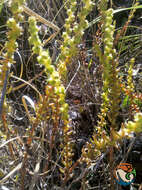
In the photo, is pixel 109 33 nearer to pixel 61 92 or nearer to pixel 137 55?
pixel 61 92

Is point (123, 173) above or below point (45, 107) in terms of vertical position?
below

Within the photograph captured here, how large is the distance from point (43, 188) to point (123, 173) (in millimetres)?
297

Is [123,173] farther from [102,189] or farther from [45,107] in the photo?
[45,107]

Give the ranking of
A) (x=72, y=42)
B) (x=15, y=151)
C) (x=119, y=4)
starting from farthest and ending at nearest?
1. (x=119, y=4)
2. (x=15, y=151)
3. (x=72, y=42)

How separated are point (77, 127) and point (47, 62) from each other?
0.64m

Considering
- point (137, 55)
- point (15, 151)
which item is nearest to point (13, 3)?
point (15, 151)

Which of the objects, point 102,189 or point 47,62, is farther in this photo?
point 102,189

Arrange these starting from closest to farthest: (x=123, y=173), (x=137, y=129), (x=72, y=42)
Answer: (x=137, y=129) → (x=72, y=42) → (x=123, y=173)

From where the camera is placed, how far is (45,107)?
1.98 feet

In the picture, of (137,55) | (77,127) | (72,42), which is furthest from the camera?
(137,55)

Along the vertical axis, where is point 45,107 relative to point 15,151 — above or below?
above

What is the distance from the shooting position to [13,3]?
51 centimetres

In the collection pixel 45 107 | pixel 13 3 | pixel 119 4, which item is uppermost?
pixel 119 4

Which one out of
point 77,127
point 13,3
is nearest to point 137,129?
point 13,3
